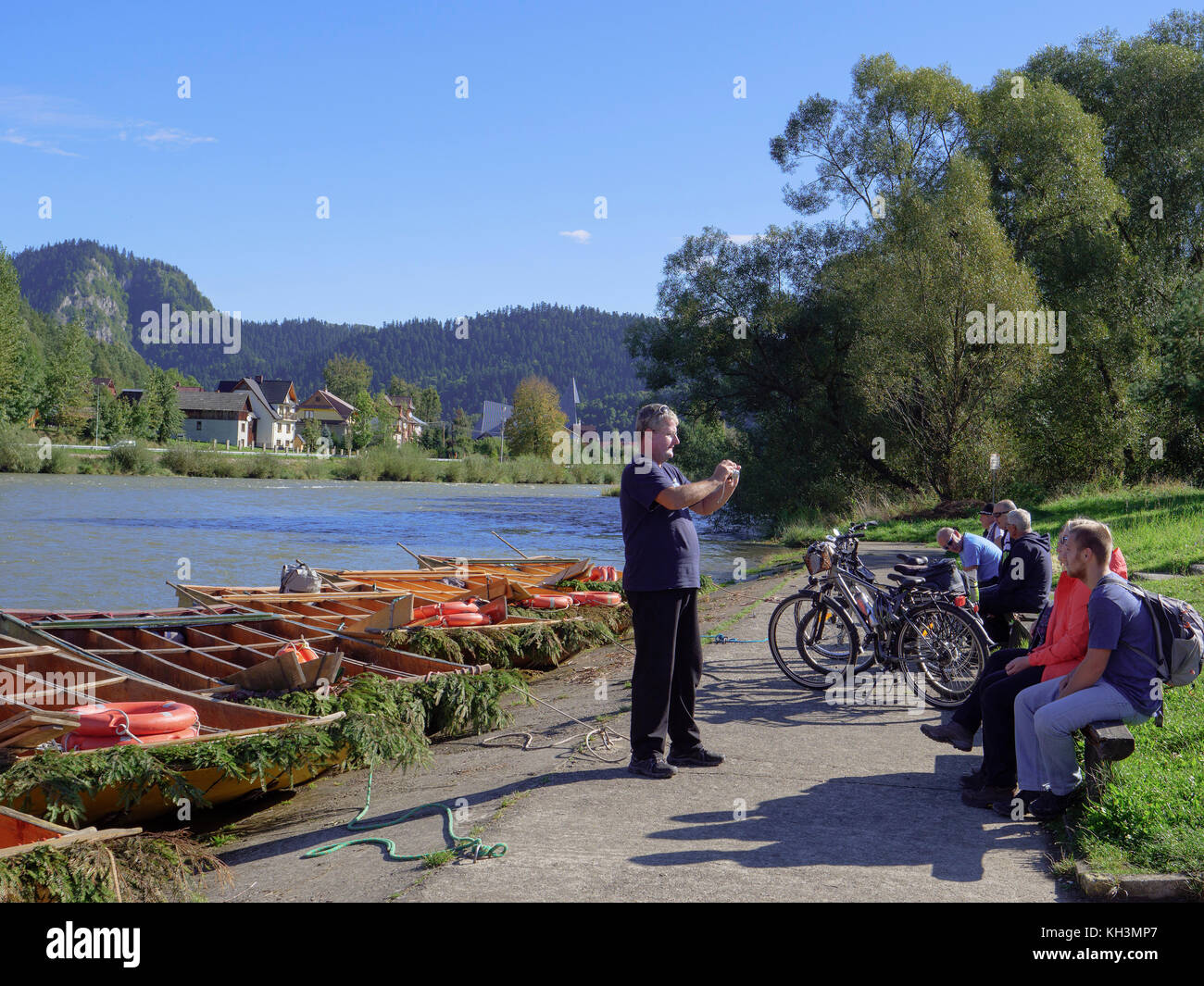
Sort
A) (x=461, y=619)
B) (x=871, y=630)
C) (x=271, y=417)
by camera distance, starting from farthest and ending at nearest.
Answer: (x=271, y=417)
(x=461, y=619)
(x=871, y=630)

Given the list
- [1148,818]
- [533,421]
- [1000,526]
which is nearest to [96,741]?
[1148,818]

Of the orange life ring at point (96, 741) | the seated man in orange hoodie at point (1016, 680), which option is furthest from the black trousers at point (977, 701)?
the orange life ring at point (96, 741)

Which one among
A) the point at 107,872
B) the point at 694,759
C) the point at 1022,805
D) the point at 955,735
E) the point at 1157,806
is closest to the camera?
the point at 1157,806

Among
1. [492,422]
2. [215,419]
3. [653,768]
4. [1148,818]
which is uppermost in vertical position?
[492,422]

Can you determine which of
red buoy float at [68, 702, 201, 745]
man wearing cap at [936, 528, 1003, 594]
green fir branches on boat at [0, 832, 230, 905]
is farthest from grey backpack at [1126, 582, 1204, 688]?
red buoy float at [68, 702, 201, 745]

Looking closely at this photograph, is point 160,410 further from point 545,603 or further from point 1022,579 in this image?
point 1022,579

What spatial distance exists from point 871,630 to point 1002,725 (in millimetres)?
2551

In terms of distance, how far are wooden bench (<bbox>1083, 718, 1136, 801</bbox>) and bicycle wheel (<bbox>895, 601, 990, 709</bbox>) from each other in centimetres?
233

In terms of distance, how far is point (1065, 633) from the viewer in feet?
16.9

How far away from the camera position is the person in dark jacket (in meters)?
7.85

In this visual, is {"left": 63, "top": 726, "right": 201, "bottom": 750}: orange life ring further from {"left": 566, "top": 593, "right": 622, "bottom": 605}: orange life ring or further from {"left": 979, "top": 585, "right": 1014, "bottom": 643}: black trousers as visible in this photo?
{"left": 566, "top": 593, "right": 622, "bottom": 605}: orange life ring

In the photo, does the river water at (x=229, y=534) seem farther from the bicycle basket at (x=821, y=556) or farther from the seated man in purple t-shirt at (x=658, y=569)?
the seated man in purple t-shirt at (x=658, y=569)
